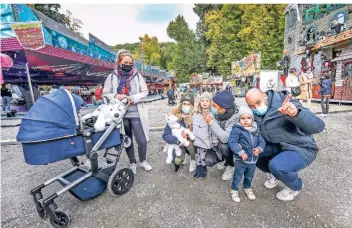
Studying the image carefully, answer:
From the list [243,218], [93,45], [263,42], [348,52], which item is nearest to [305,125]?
[243,218]

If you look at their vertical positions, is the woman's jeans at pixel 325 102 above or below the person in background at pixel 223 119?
below

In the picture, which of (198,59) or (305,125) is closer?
(305,125)

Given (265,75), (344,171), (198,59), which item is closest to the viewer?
(344,171)

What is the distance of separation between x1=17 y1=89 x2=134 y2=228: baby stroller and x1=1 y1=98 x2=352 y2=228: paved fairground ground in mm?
217

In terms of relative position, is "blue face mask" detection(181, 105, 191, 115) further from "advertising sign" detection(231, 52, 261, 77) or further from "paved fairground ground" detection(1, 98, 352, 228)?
"advertising sign" detection(231, 52, 261, 77)

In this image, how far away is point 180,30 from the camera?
168 ft

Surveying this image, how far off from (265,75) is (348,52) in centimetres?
453

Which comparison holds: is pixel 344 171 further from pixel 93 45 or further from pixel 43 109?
pixel 93 45

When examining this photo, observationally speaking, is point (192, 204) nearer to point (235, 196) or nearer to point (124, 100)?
point (235, 196)

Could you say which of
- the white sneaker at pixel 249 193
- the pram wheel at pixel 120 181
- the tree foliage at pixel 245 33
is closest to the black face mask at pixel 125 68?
the pram wheel at pixel 120 181

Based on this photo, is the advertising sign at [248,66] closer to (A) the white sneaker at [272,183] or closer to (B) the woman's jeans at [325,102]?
(B) the woman's jeans at [325,102]

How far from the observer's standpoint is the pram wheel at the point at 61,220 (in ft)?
6.15

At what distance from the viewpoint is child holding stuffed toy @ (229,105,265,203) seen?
2.12m

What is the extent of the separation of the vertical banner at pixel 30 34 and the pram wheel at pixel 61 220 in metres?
5.07
